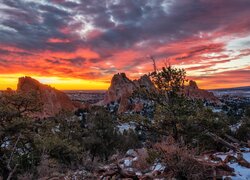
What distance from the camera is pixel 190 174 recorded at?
8.66m

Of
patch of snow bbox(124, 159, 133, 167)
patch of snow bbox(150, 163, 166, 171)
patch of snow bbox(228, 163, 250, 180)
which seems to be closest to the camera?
patch of snow bbox(228, 163, 250, 180)

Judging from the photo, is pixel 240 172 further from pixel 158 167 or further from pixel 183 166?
pixel 158 167

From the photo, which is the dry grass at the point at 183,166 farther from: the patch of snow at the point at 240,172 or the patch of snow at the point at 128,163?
the patch of snow at the point at 128,163

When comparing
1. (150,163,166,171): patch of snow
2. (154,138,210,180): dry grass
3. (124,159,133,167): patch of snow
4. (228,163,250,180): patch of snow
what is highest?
(154,138,210,180): dry grass

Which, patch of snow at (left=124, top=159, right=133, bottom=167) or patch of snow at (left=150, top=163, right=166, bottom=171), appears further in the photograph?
patch of snow at (left=124, top=159, right=133, bottom=167)

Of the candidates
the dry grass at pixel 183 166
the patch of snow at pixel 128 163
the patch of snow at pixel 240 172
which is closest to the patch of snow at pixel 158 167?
the dry grass at pixel 183 166

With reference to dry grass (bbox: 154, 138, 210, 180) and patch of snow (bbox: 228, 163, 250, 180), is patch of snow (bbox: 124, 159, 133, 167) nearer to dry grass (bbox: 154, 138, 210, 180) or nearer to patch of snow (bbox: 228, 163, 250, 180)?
dry grass (bbox: 154, 138, 210, 180)

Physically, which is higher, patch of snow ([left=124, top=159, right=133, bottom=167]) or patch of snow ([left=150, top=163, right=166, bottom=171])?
patch of snow ([left=150, top=163, right=166, bottom=171])

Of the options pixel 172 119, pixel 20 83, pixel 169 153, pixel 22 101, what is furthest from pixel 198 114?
pixel 20 83

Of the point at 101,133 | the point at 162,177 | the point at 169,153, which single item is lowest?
the point at 101,133

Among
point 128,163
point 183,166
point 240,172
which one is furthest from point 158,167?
point 240,172

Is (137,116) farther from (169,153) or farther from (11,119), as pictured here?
(169,153)

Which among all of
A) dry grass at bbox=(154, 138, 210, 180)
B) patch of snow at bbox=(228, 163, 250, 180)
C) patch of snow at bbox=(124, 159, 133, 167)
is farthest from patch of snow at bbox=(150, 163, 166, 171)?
patch of snow at bbox=(228, 163, 250, 180)

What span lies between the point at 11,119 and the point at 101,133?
69.7 ft
